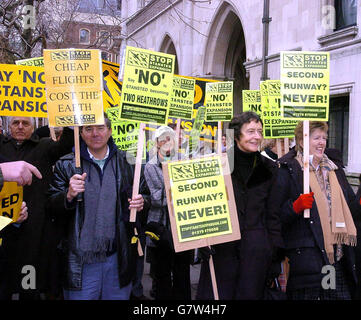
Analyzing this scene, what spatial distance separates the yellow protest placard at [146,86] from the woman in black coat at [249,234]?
2.27ft

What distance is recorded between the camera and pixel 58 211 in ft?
10.1

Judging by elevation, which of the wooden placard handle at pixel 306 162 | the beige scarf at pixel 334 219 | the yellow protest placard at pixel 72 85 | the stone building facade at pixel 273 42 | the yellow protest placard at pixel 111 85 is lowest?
the beige scarf at pixel 334 219

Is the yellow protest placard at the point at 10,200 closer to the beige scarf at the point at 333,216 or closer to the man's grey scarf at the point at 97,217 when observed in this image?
the man's grey scarf at the point at 97,217

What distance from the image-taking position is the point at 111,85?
6797 millimetres

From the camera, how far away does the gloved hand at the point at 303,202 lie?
3262mm

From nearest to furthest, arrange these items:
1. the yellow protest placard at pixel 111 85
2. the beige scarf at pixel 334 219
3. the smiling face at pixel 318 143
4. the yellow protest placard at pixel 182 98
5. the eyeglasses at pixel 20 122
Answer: the beige scarf at pixel 334 219
the smiling face at pixel 318 143
the eyeglasses at pixel 20 122
the yellow protest placard at pixel 182 98
the yellow protest placard at pixel 111 85

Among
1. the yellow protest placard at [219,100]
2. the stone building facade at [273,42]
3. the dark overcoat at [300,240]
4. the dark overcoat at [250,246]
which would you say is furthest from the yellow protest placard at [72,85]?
the stone building facade at [273,42]

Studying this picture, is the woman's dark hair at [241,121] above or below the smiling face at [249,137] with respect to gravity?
above

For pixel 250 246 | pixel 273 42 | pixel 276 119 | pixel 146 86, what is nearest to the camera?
pixel 250 246

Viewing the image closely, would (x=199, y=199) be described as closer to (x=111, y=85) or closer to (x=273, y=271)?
(x=273, y=271)

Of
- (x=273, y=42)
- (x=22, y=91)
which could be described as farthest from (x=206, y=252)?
(x=273, y=42)

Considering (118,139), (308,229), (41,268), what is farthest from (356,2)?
(41,268)

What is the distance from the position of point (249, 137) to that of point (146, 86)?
949mm

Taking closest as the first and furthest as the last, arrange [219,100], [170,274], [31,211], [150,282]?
[31,211] → [170,274] → [150,282] → [219,100]
